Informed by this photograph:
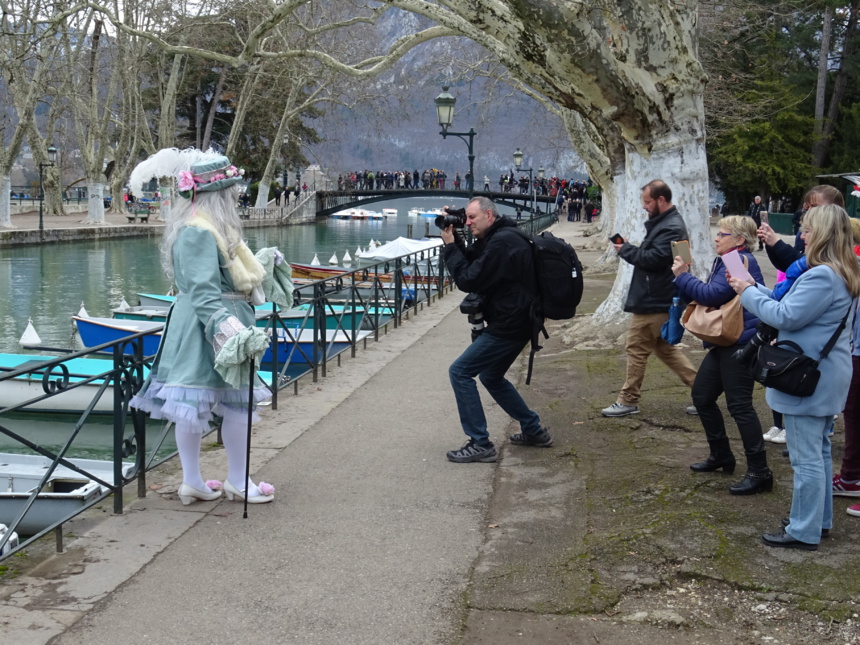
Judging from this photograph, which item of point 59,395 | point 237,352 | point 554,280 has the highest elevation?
point 554,280

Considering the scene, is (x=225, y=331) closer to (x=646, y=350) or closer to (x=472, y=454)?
(x=472, y=454)

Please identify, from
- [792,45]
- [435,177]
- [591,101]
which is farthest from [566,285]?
[435,177]

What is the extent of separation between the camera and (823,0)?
33062 millimetres

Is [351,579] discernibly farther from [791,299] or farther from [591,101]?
[591,101]

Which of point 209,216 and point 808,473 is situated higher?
point 209,216

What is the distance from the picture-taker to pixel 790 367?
4.10 m

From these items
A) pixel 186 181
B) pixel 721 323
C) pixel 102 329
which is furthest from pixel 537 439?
pixel 102 329

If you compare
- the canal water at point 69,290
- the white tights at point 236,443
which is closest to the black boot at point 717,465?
the white tights at point 236,443

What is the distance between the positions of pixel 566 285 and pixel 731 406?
50.4 inches

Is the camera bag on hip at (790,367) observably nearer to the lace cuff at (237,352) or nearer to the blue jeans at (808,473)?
the blue jeans at (808,473)

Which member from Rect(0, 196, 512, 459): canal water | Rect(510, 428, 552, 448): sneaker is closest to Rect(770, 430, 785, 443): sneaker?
Rect(510, 428, 552, 448): sneaker

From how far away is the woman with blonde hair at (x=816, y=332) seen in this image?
13.5ft

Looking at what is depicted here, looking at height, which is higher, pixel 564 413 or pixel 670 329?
pixel 670 329

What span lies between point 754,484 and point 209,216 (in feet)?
11.0
